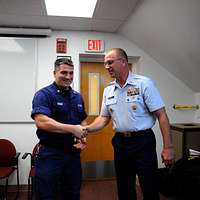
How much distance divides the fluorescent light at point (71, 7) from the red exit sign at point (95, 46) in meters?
0.58

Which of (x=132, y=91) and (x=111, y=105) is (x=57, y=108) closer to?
(x=111, y=105)

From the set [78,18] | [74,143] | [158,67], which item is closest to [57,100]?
[74,143]

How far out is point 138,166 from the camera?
1.75 meters

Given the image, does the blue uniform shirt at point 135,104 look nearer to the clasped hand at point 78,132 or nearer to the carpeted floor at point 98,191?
the clasped hand at point 78,132

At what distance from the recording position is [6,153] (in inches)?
121

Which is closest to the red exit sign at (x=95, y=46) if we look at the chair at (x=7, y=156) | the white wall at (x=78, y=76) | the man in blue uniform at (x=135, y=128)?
the white wall at (x=78, y=76)

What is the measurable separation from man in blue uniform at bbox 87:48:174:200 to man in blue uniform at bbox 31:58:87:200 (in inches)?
12.8

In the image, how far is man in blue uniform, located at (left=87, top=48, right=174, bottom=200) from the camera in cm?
173

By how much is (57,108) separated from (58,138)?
9.1 inches

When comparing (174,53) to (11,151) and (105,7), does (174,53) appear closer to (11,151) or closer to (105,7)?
(105,7)

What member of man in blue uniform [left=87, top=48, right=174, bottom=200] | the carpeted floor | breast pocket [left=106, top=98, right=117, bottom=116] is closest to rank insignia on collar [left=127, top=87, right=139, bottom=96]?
man in blue uniform [left=87, top=48, right=174, bottom=200]

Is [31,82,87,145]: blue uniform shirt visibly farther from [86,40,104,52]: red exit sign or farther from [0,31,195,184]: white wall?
[86,40,104,52]: red exit sign

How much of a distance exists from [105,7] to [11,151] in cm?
220

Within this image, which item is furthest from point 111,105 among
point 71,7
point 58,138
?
point 71,7
